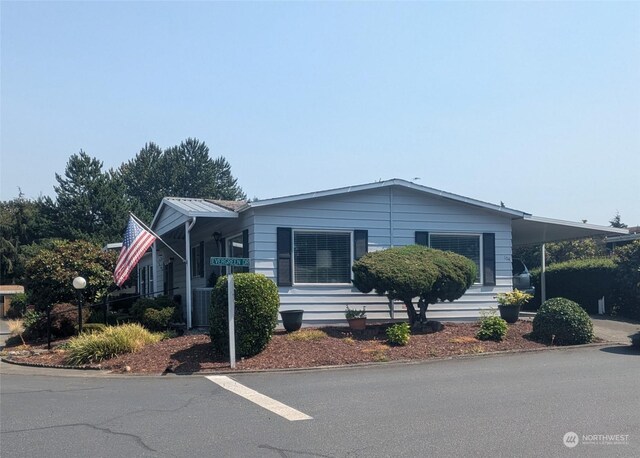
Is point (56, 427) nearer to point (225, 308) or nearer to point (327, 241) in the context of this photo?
point (225, 308)

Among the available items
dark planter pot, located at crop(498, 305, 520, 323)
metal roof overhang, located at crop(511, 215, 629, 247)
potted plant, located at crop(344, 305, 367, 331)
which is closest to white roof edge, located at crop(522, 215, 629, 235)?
metal roof overhang, located at crop(511, 215, 629, 247)

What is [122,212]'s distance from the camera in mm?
47562

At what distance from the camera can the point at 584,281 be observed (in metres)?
21.3

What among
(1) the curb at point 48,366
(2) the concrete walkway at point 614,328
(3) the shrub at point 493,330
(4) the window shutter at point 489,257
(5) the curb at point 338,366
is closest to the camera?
(5) the curb at point 338,366

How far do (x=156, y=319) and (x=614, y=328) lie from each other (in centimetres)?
1151

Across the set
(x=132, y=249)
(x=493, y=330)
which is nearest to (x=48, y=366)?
(x=132, y=249)

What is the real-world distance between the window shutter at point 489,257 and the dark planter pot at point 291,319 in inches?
216

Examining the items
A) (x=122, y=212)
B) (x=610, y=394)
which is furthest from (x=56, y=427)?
(x=122, y=212)

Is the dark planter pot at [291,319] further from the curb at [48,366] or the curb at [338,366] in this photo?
the curb at [48,366]

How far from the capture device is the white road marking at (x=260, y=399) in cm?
845

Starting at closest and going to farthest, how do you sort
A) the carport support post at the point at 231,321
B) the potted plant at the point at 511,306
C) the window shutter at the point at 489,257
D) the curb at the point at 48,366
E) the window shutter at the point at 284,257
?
the carport support post at the point at 231,321
the curb at the point at 48,366
the window shutter at the point at 284,257
the potted plant at the point at 511,306
the window shutter at the point at 489,257

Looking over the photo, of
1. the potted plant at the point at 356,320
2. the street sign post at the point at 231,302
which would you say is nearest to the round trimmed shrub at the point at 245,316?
the street sign post at the point at 231,302

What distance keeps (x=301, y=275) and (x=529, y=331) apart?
5.49 m

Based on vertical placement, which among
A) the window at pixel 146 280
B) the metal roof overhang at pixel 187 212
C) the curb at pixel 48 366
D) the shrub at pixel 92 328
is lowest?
the curb at pixel 48 366
